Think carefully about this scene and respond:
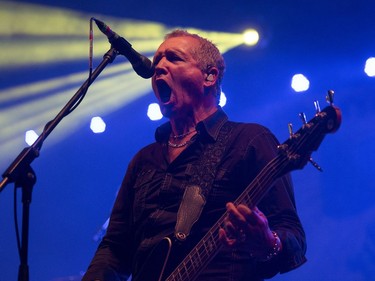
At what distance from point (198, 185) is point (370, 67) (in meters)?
5.62

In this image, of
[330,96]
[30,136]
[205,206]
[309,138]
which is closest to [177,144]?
[205,206]

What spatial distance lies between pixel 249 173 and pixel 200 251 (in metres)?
0.45

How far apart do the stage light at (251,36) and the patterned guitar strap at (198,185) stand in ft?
18.0

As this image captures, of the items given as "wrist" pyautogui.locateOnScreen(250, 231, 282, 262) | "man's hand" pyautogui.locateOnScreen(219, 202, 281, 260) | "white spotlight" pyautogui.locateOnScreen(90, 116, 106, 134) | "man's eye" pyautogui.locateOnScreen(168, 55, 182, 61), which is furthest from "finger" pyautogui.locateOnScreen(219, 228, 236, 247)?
"white spotlight" pyautogui.locateOnScreen(90, 116, 106, 134)

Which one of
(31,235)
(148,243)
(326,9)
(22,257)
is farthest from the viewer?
(31,235)

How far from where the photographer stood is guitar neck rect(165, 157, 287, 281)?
85.3 inches

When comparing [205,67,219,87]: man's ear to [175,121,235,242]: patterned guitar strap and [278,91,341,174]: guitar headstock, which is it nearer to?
[175,121,235,242]: patterned guitar strap

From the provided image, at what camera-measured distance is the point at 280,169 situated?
2148mm

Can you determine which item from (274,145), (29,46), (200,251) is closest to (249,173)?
(274,145)

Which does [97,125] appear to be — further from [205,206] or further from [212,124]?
[205,206]

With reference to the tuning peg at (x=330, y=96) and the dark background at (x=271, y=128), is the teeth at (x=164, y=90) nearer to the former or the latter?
the tuning peg at (x=330, y=96)

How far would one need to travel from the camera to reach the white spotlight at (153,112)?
820 cm

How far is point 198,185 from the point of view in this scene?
7.95ft

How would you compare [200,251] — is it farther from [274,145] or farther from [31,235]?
[31,235]
